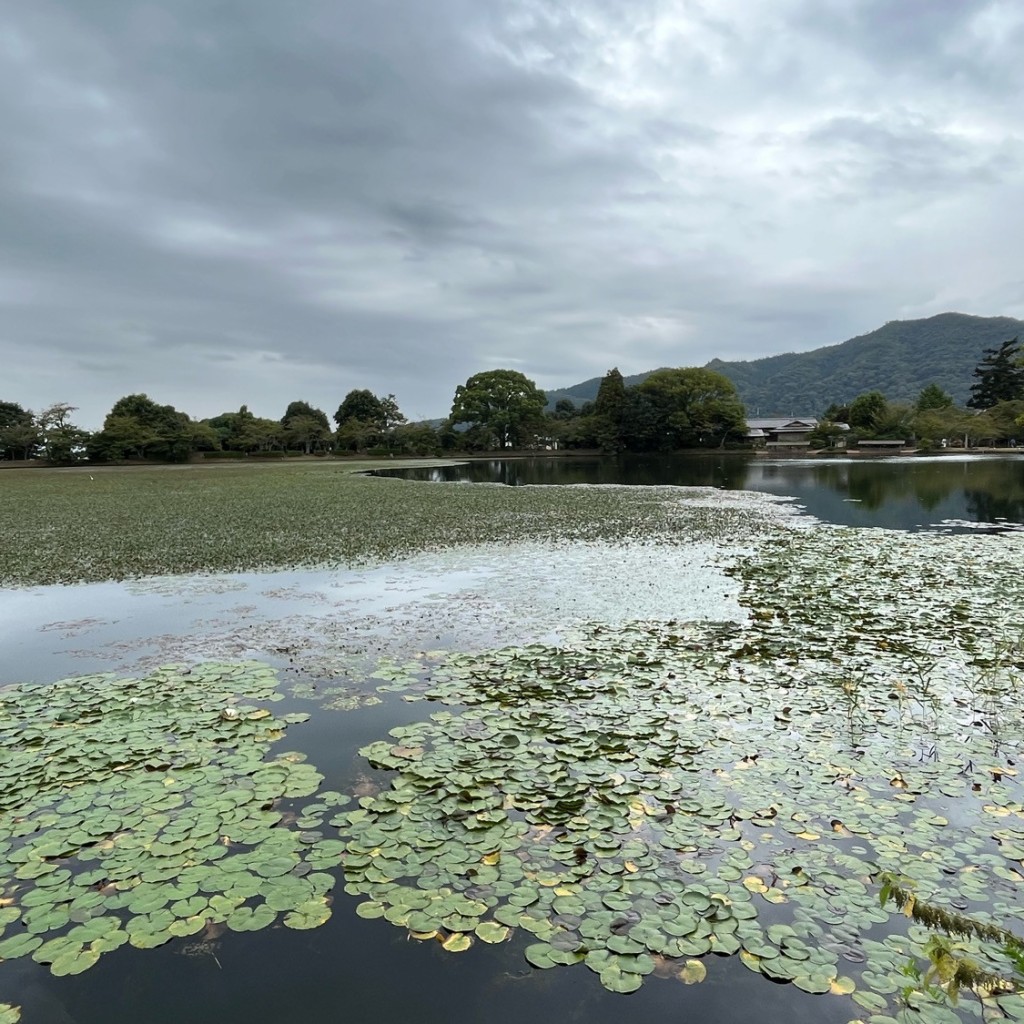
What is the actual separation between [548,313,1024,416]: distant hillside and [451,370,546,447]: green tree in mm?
63012

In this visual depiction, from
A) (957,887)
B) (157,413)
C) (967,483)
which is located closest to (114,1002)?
(957,887)

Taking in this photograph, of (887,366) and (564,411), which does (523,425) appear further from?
(887,366)

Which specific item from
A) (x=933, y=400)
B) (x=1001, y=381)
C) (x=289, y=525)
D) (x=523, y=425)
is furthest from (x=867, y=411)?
(x=289, y=525)

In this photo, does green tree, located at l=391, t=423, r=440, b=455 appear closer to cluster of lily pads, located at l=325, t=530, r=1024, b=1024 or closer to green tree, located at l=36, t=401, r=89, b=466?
green tree, located at l=36, t=401, r=89, b=466

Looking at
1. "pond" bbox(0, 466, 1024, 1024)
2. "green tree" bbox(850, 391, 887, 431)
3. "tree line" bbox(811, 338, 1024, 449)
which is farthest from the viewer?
"green tree" bbox(850, 391, 887, 431)

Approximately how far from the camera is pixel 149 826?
12.3 feet

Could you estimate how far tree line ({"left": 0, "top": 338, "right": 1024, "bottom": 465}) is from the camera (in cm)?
6406

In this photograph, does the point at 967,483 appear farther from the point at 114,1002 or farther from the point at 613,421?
the point at 613,421

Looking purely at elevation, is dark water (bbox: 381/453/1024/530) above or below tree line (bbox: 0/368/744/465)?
below

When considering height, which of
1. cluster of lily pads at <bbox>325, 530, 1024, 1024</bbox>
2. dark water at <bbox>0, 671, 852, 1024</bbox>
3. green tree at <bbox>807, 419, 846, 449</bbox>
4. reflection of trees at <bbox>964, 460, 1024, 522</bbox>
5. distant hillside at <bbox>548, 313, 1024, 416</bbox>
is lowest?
dark water at <bbox>0, 671, 852, 1024</bbox>

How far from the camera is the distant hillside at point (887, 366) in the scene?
466ft

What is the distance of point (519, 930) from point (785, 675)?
393 centimetres

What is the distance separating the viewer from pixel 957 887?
3096mm

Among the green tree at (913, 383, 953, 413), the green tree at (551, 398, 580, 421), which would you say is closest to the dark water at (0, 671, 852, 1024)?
the green tree at (913, 383, 953, 413)
